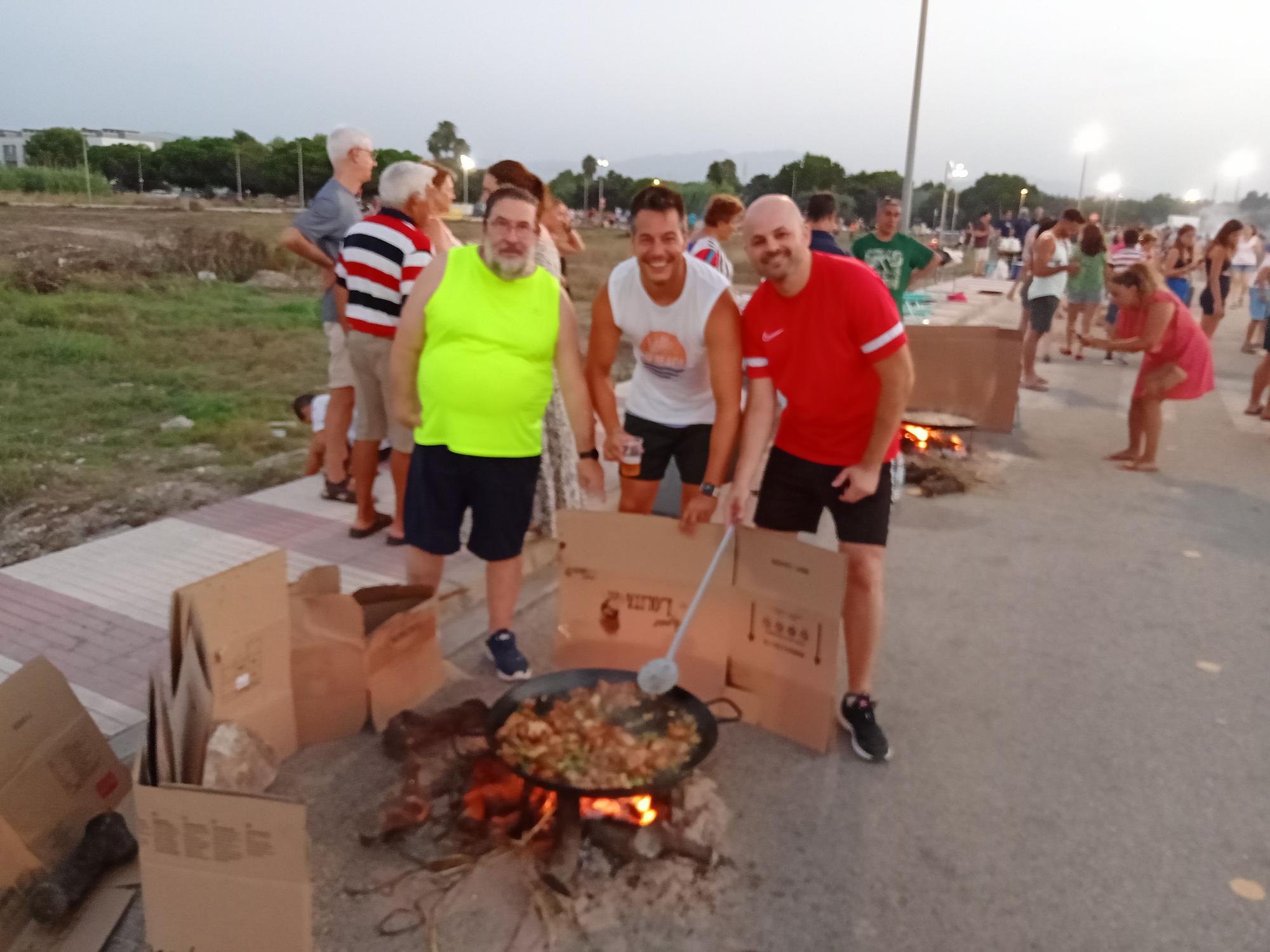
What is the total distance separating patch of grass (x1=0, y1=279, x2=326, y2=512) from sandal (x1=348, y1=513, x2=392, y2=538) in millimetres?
1825

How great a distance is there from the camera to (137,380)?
32.3 feet

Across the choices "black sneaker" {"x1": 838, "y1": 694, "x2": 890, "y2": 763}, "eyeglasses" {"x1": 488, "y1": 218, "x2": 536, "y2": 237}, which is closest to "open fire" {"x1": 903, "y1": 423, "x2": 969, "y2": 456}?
"black sneaker" {"x1": 838, "y1": 694, "x2": 890, "y2": 763}

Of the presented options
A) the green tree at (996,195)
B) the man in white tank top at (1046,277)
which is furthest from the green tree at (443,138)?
the man in white tank top at (1046,277)

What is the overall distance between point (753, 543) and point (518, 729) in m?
1.07

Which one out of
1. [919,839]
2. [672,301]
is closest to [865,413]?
[672,301]

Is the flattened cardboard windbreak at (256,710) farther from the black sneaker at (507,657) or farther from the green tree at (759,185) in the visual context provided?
the green tree at (759,185)

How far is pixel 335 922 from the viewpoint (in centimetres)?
253

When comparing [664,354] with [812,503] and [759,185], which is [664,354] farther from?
[759,185]

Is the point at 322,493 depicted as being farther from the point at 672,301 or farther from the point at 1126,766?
the point at 1126,766

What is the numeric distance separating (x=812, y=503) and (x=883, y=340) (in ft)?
2.46

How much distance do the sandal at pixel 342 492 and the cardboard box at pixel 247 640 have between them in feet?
8.48

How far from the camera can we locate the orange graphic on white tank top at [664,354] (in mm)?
3623

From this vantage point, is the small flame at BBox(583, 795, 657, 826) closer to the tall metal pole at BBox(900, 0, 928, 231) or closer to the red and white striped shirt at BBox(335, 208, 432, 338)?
the red and white striped shirt at BBox(335, 208, 432, 338)

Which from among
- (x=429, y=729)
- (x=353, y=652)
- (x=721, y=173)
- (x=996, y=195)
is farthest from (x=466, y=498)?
(x=996, y=195)
